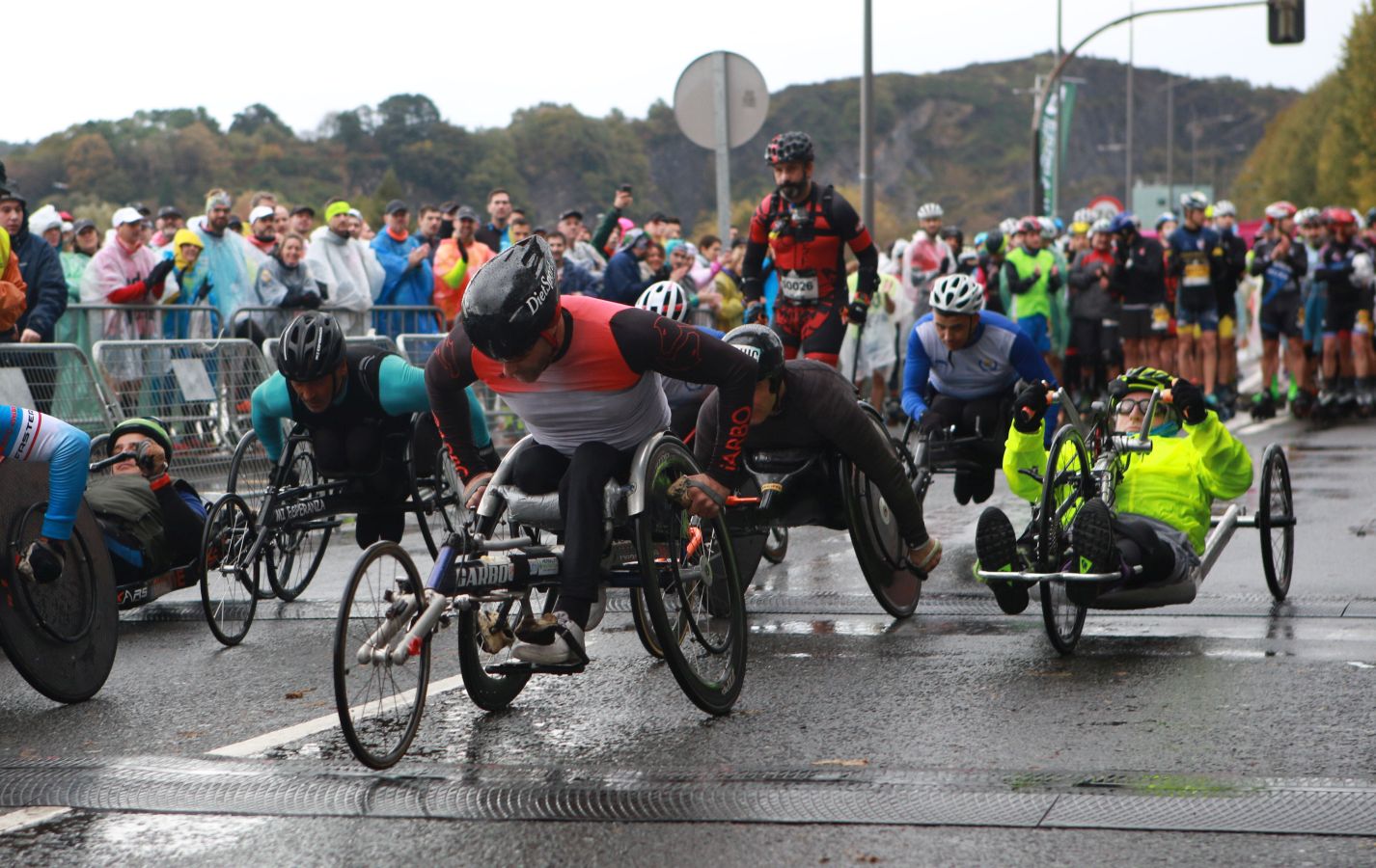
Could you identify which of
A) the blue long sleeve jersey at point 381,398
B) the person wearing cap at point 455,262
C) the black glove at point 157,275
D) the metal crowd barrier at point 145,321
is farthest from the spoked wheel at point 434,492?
the person wearing cap at point 455,262

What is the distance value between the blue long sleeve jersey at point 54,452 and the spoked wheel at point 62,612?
0.12 meters

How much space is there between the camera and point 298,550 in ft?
28.9

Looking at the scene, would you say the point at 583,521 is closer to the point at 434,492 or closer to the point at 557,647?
the point at 557,647

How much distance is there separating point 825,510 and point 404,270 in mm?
8662

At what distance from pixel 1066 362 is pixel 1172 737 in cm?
1658

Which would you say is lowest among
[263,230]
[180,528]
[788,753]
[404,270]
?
[788,753]

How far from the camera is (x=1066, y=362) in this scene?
2189cm

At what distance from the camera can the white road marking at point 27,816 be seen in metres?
4.92

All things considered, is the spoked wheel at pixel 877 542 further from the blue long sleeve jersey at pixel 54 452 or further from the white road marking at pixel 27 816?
the white road marking at pixel 27 816

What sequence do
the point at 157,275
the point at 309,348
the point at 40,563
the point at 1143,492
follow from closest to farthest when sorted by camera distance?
the point at 40,563 < the point at 1143,492 < the point at 309,348 < the point at 157,275

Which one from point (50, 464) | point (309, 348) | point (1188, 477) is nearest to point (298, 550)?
point (309, 348)

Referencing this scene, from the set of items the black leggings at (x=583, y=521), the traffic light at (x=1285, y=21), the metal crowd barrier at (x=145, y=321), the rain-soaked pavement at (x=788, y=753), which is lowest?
the rain-soaked pavement at (x=788, y=753)

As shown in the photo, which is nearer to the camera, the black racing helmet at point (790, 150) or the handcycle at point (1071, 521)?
the handcycle at point (1071, 521)

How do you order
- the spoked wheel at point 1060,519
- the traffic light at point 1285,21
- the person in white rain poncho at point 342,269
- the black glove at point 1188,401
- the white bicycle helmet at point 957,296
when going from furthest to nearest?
the traffic light at point 1285,21
the person in white rain poncho at point 342,269
the white bicycle helmet at point 957,296
the black glove at point 1188,401
the spoked wheel at point 1060,519
